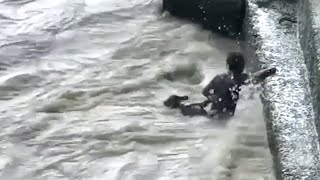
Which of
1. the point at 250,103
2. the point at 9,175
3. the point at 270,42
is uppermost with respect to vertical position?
the point at 270,42

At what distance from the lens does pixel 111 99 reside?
4.57 m

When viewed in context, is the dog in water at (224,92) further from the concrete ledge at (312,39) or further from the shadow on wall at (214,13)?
the shadow on wall at (214,13)

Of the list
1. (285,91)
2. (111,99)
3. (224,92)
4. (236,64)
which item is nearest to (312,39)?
(285,91)

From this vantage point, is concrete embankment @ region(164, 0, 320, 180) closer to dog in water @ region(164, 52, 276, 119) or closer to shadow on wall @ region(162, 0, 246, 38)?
shadow on wall @ region(162, 0, 246, 38)

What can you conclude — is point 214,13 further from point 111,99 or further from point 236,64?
point 111,99

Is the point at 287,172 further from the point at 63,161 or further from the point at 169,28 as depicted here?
the point at 169,28

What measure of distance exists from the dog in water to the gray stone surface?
0.51 feet

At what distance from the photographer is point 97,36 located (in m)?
5.36

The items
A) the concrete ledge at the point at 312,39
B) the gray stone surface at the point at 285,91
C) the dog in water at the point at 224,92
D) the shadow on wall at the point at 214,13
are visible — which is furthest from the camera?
the shadow on wall at the point at 214,13

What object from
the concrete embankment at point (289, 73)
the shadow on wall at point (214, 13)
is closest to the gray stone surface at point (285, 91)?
the concrete embankment at point (289, 73)

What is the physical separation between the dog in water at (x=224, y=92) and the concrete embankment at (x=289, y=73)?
0.14 metres

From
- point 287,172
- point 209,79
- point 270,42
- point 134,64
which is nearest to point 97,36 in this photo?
point 134,64

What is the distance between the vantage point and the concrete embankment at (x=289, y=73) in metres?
3.65

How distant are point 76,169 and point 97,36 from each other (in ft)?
5.55
